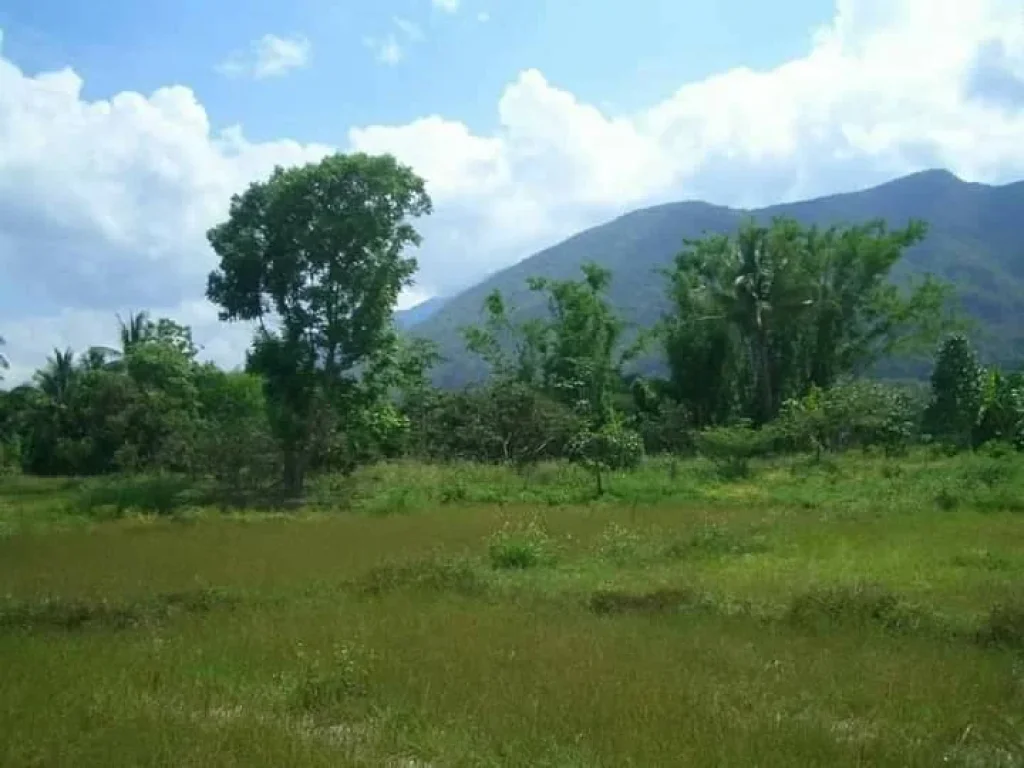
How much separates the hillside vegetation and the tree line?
130 millimetres

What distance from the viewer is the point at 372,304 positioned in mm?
29969

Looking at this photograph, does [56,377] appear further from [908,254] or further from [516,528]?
[908,254]

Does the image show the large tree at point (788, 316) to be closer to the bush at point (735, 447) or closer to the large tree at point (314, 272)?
the bush at point (735, 447)

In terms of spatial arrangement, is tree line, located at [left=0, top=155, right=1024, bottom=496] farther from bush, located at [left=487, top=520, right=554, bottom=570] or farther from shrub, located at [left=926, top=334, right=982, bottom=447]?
bush, located at [left=487, top=520, right=554, bottom=570]

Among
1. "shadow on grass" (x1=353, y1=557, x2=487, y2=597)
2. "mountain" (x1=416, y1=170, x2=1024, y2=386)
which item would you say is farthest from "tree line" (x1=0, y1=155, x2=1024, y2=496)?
"mountain" (x1=416, y1=170, x2=1024, y2=386)

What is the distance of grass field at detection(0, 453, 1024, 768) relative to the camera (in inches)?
260

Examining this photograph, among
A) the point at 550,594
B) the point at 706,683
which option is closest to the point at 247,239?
the point at 550,594

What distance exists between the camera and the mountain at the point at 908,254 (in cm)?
11256

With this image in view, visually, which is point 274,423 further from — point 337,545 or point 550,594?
point 550,594

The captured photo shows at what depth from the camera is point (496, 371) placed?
49719mm

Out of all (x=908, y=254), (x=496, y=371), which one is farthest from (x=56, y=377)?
(x=908, y=254)

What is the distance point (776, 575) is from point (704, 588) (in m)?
1.53

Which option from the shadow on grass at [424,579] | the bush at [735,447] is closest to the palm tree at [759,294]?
the bush at [735,447]

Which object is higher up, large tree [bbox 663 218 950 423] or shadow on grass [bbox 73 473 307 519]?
large tree [bbox 663 218 950 423]
